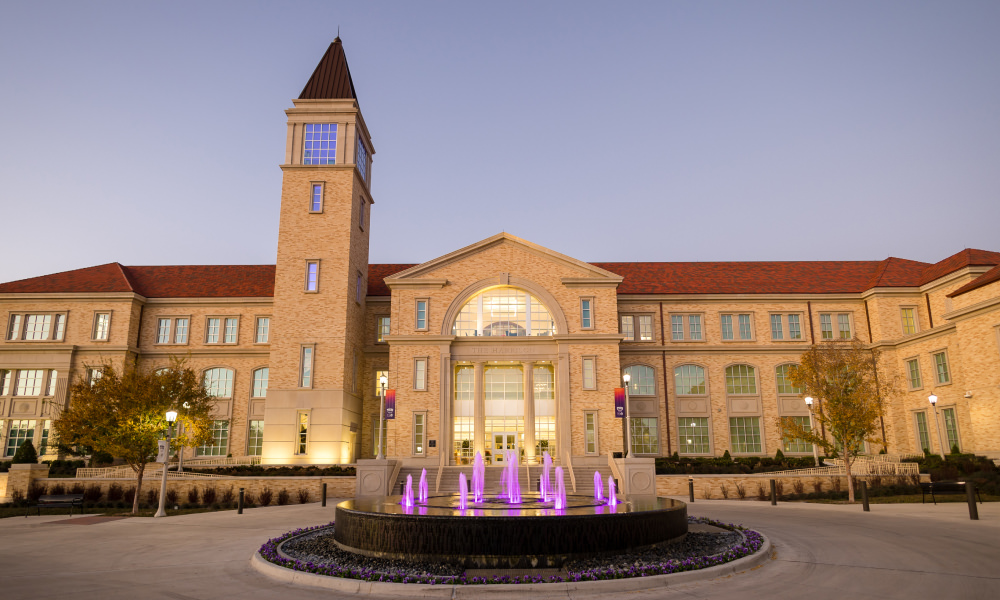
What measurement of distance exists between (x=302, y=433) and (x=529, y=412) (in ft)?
43.4

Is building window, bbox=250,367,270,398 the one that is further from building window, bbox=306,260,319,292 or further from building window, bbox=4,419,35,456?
building window, bbox=4,419,35,456

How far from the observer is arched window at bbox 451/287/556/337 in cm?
3803

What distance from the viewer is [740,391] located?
42.5 meters

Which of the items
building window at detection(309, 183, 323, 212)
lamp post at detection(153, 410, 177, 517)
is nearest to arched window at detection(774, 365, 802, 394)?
building window at detection(309, 183, 323, 212)

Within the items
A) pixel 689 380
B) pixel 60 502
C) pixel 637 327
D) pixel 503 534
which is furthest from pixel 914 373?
pixel 60 502

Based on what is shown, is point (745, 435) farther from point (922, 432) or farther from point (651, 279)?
point (651, 279)

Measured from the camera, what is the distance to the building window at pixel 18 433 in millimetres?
40438

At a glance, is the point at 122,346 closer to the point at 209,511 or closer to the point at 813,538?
the point at 209,511

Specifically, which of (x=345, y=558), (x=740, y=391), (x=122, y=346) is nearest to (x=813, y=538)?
(x=345, y=558)

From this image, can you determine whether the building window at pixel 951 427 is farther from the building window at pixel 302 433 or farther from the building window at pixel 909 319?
the building window at pixel 302 433

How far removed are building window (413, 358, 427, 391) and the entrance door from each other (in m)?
5.11

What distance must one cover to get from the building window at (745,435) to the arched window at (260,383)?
31.0m

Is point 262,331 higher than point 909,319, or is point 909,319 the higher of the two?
point 909,319

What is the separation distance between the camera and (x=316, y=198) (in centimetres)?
4066
